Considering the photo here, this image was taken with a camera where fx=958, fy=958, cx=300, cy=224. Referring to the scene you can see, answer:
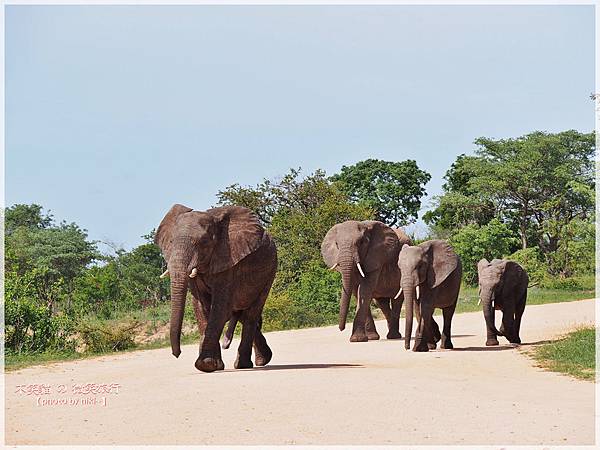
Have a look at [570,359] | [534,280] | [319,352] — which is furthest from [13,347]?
[534,280]

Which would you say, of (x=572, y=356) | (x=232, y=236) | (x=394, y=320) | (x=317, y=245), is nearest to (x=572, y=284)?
(x=317, y=245)

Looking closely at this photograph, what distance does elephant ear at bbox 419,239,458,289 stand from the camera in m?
18.8

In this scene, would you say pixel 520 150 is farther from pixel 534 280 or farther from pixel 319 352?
pixel 319 352

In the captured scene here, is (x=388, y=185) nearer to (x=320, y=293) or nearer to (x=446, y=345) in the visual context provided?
(x=320, y=293)

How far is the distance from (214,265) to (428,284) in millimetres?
6296

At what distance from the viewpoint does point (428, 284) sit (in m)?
18.7

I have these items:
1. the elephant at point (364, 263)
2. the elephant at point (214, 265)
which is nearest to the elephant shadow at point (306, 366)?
the elephant at point (214, 265)

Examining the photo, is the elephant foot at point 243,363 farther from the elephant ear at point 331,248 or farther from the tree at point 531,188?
the tree at point 531,188

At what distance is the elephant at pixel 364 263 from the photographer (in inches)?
843

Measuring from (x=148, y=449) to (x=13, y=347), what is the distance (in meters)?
13.9

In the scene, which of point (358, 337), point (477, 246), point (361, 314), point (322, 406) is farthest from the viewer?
point (477, 246)

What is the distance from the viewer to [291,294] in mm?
33562

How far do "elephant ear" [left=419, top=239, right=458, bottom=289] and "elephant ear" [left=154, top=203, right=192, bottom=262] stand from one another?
6237mm

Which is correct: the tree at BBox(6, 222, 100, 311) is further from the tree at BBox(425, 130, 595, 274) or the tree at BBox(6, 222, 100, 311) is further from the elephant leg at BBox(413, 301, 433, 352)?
the elephant leg at BBox(413, 301, 433, 352)
